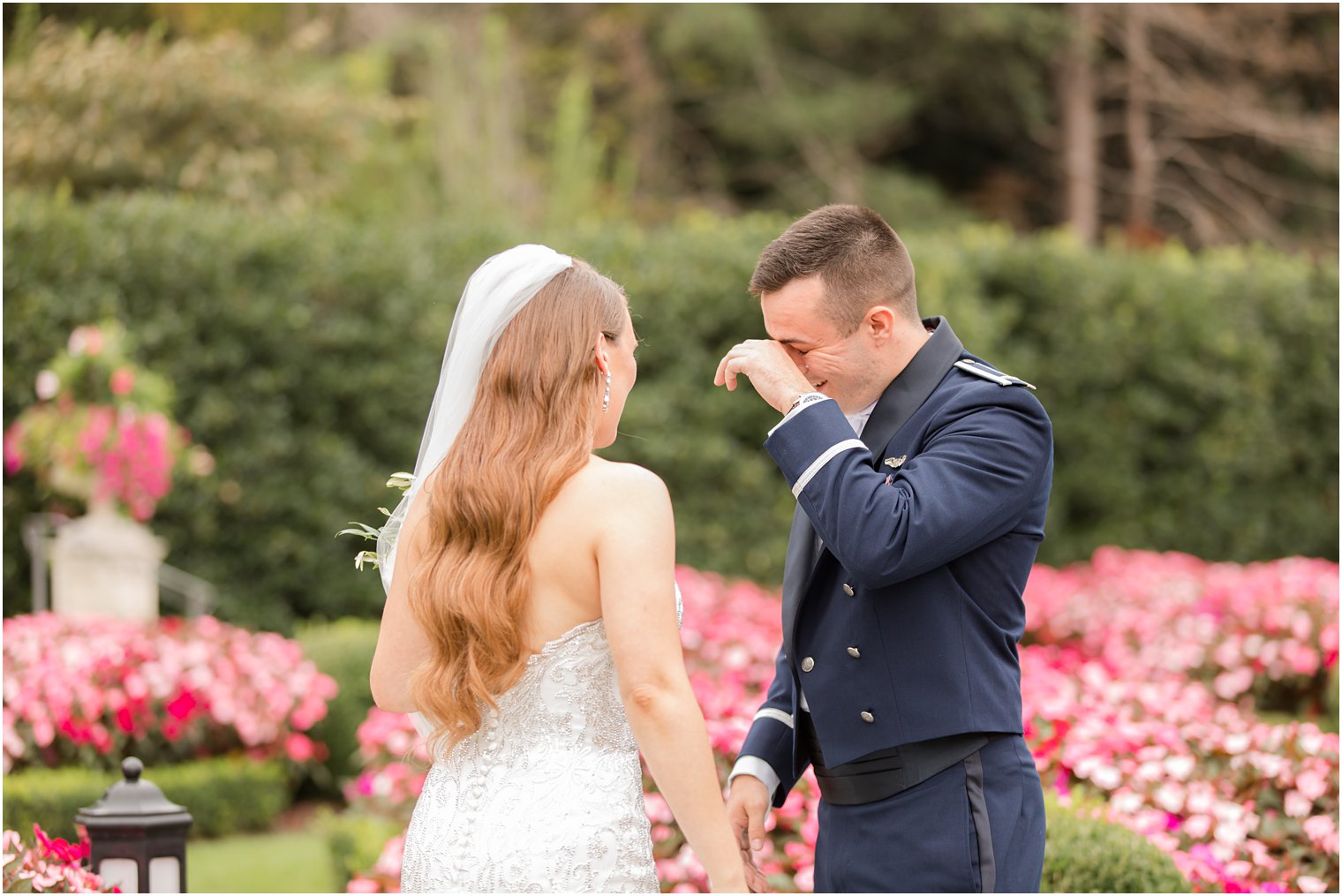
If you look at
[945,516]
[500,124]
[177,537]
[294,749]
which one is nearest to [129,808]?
[945,516]

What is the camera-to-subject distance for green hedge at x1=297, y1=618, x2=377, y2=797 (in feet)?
24.4

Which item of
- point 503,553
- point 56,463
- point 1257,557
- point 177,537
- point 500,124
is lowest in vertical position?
point 1257,557

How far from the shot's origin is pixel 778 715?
284 centimetres

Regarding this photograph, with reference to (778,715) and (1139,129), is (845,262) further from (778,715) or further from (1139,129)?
(1139,129)

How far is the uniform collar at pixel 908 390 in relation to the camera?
2590mm

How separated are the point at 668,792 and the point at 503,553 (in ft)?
1.72

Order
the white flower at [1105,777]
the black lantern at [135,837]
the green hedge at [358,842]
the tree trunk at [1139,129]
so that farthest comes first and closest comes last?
1. the tree trunk at [1139,129]
2. the green hedge at [358,842]
3. the white flower at [1105,777]
4. the black lantern at [135,837]

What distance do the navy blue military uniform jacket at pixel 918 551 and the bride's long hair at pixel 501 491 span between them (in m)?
0.41

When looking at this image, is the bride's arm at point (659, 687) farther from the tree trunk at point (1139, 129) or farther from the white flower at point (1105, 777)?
the tree trunk at point (1139, 129)

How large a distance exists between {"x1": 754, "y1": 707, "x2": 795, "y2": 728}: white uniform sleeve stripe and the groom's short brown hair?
2.79 ft

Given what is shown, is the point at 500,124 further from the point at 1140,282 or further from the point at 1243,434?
the point at 1243,434

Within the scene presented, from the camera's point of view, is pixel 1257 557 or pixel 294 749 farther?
pixel 1257 557

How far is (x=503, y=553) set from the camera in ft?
7.88

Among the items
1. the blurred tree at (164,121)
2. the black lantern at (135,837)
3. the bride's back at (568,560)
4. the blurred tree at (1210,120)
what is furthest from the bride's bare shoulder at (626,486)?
the blurred tree at (1210,120)
